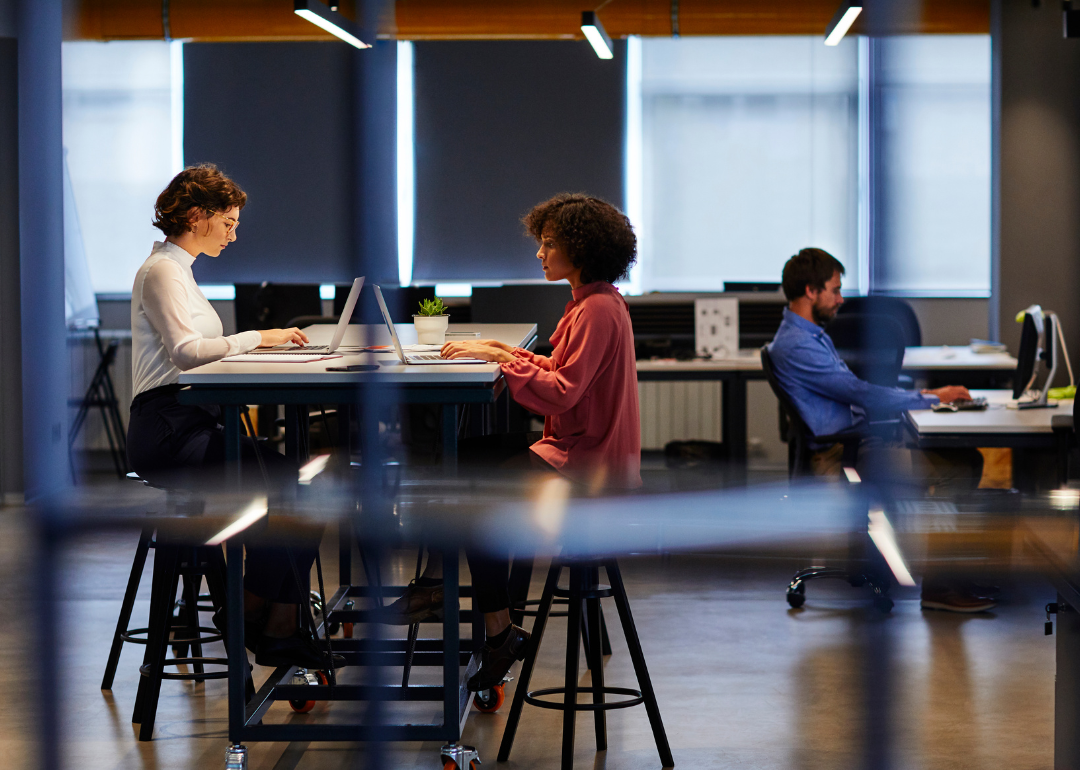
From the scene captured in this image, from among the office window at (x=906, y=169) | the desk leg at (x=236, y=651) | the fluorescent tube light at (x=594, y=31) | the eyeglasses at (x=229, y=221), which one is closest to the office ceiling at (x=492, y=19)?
the fluorescent tube light at (x=594, y=31)

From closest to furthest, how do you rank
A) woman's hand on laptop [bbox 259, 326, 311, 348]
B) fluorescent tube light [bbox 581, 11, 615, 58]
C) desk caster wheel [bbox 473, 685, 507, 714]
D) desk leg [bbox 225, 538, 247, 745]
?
desk leg [bbox 225, 538, 247, 745] → woman's hand on laptop [bbox 259, 326, 311, 348] → desk caster wheel [bbox 473, 685, 507, 714] → fluorescent tube light [bbox 581, 11, 615, 58]

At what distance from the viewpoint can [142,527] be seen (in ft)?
2.60

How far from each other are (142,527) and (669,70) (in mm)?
6093

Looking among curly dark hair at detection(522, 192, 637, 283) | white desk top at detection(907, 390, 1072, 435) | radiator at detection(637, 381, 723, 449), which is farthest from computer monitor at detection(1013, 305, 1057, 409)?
radiator at detection(637, 381, 723, 449)

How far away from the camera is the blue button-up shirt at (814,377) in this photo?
3.31 m

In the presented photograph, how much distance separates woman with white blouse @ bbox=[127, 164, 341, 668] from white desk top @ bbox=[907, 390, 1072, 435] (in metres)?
1.86

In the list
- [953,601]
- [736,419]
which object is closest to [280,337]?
[953,601]

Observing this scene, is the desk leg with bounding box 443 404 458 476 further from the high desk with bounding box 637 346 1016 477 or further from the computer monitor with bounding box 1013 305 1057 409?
the high desk with bounding box 637 346 1016 477

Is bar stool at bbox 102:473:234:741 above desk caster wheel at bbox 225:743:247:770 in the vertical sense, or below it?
above

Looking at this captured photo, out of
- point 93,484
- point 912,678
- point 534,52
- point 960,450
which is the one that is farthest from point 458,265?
point 93,484

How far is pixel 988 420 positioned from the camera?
3119mm

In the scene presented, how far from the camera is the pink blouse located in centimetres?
205

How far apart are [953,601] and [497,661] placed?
1.82m

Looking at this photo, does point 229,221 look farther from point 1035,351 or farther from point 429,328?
point 1035,351
